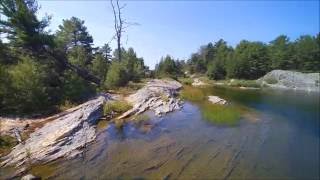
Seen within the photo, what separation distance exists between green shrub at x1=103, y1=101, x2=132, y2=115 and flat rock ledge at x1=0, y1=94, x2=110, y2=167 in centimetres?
261

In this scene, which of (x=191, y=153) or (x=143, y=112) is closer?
(x=191, y=153)

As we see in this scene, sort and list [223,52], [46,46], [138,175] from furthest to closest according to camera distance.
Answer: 1. [223,52]
2. [46,46]
3. [138,175]

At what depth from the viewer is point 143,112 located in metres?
25.1

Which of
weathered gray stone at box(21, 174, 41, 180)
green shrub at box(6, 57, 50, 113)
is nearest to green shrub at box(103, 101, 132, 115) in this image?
green shrub at box(6, 57, 50, 113)

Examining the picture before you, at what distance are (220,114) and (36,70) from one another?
16980 millimetres

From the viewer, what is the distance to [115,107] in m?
25.2

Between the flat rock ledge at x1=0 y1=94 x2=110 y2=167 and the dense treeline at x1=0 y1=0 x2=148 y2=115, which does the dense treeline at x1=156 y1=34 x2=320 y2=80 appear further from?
the flat rock ledge at x1=0 y1=94 x2=110 y2=167

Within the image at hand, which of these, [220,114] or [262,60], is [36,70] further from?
[262,60]

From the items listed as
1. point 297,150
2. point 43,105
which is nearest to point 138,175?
point 297,150

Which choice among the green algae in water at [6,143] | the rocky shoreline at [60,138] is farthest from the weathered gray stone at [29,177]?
the green algae in water at [6,143]

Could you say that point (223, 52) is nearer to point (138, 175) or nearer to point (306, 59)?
point (306, 59)

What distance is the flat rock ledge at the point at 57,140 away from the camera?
13992 millimetres

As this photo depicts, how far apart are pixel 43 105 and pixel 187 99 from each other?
61.5 feet

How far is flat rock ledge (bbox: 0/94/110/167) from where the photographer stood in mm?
13992
